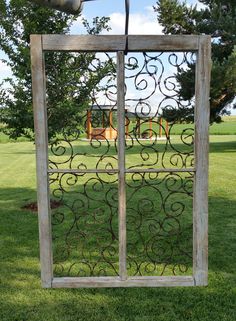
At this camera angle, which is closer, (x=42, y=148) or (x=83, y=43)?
(x=83, y=43)

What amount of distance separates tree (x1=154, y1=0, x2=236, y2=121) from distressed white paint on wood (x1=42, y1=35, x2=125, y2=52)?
1434cm

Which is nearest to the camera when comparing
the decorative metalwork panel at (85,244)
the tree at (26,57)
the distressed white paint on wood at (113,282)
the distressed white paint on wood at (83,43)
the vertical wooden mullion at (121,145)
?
the distressed white paint on wood at (83,43)

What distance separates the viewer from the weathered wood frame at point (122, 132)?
2.89 m

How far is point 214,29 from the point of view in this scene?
18.4m

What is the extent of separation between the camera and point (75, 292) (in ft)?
12.3

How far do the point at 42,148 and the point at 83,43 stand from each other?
2.88 feet

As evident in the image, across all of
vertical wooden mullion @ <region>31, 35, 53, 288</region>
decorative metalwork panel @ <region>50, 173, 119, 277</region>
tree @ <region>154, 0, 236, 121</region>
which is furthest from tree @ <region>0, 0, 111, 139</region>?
tree @ <region>154, 0, 236, 121</region>

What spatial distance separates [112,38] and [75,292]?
241 cm

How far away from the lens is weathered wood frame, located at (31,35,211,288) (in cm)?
289

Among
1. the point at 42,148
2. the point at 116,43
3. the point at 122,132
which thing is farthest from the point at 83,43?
the point at 42,148

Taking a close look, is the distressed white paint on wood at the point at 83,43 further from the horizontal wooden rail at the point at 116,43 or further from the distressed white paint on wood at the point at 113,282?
the distressed white paint on wood at the point at 113,282

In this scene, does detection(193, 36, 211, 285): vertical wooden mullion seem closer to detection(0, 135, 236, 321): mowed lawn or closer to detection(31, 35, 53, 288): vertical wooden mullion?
detection(0, 135, 236, 321): mowed lawn

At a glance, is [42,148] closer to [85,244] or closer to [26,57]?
[85,244]

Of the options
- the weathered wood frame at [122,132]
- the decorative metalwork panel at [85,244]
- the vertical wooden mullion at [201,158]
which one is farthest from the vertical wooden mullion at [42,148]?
the vertical wooden mullion at [201,158]
